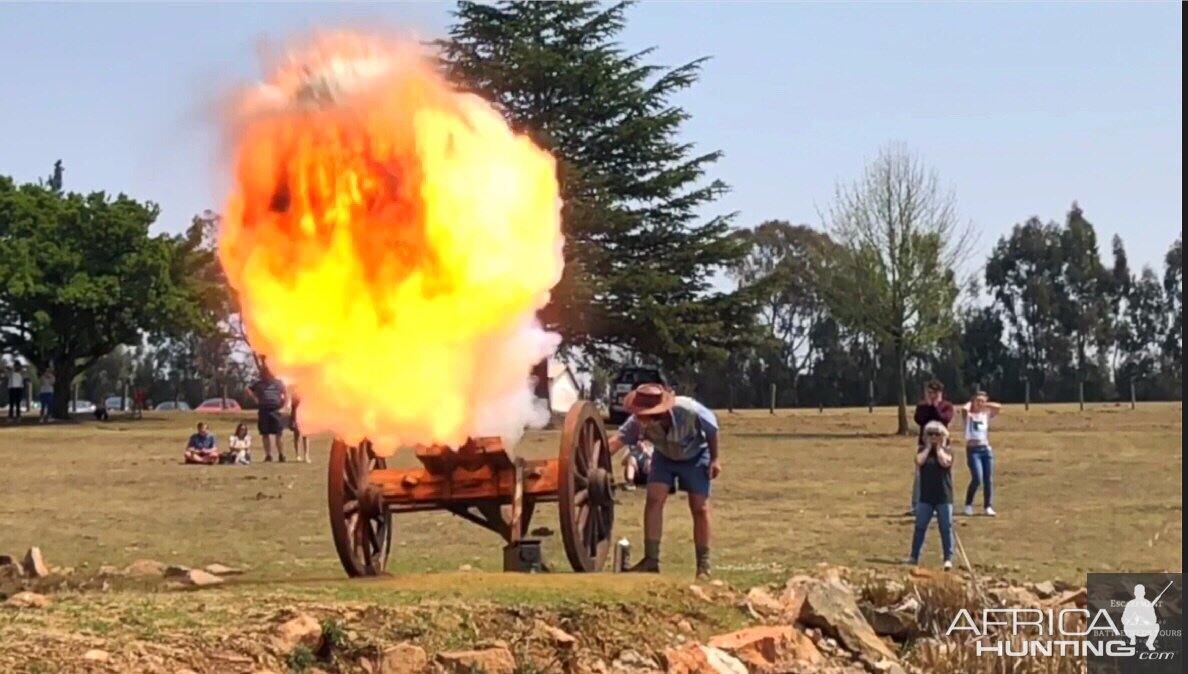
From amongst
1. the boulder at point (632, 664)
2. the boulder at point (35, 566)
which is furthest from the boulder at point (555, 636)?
the boulder at point (35, 566)

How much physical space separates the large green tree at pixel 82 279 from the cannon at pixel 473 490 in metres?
37.7

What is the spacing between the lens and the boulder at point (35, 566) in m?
12.6

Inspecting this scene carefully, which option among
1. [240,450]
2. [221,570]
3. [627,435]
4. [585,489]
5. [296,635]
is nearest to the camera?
[296,635]

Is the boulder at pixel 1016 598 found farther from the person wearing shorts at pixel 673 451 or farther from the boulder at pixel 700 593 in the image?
the boulder at pixel 700 593

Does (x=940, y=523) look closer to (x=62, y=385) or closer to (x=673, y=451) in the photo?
(x=673, y=451)

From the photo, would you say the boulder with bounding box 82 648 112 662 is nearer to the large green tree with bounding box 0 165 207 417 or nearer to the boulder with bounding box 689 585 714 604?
the boulder with bounding box 689 585 714 604

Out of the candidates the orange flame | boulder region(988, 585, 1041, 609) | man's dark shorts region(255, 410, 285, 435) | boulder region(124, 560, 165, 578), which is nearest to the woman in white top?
boulder region(988, 585, 1041, 609)

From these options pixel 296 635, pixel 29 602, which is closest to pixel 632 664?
pixel 296 635

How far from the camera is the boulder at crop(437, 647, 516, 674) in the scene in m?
9.12

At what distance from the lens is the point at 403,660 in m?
9.07

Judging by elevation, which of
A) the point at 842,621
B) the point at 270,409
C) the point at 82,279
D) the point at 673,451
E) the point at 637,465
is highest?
the point at 82,279

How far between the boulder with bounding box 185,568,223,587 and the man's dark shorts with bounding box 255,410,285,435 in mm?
15505

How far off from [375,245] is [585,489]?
259 cm

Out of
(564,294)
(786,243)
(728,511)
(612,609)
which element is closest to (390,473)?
(612,609)
